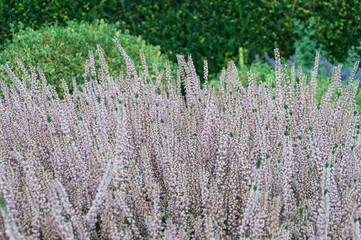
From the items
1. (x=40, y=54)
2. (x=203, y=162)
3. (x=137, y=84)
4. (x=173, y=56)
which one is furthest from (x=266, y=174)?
(x=173, y=56)

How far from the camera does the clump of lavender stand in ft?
6.02

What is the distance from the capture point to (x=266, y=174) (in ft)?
6.63

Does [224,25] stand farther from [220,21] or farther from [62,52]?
[62,52]

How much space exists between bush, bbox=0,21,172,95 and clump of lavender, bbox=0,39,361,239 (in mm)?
1668

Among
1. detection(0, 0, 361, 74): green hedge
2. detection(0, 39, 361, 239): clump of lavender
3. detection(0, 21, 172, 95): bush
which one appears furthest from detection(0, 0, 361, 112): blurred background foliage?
detection(0, 39, 361, 239): clump of lavender

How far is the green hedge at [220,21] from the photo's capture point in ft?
21.5

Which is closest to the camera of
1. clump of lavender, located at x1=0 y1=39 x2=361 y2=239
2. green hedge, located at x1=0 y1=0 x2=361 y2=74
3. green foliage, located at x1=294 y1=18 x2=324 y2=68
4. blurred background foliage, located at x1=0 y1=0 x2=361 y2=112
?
clump of lavender, located at x1=0 y1=39 x2=361 y2=239

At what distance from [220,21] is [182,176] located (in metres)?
5.30

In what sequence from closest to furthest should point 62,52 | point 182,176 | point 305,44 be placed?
point 182,176, point 62,52, point 305,44

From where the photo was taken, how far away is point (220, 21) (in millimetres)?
6930

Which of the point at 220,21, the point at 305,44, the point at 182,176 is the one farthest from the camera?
the point at 305,44

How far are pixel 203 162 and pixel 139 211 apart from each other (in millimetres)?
574

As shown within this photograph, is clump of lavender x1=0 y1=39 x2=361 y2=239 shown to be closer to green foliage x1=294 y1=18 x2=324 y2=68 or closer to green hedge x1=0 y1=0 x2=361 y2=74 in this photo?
green hedge x1=0 y1=0 x2=361 y2=74

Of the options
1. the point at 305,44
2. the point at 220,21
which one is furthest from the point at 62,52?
the point at 305,44
